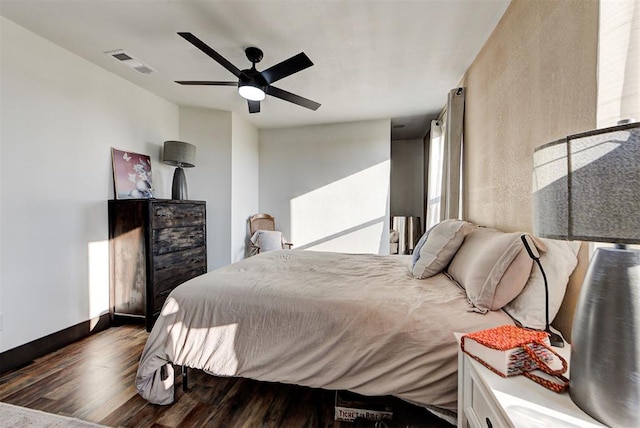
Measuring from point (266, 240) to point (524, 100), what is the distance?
3354mm

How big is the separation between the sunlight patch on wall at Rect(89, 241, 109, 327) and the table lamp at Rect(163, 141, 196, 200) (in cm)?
92

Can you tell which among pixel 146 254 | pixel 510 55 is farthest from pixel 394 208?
pixel 146 254

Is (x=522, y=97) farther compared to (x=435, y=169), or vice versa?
(x=435, y=169)

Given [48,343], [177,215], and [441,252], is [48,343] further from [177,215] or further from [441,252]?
[441,252]

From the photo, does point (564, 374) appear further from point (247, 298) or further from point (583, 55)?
point (247, 298)

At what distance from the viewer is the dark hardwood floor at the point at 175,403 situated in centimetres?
148

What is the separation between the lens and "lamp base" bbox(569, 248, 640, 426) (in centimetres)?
58

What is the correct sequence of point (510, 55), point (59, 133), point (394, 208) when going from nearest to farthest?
1. point (510, 55)
2. point (59, 133)
3. point (394, 208)

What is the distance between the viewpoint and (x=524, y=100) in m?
1.61

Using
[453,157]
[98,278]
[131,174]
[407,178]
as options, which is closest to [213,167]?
[131,174]

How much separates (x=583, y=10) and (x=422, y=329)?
1.47 metres

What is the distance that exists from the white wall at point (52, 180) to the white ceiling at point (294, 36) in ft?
0.78

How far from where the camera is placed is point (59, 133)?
7.84 ft

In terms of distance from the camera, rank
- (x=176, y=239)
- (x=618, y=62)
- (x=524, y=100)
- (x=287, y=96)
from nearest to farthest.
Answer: (x=618, y=62) < (x=524, y=100) < (x=287, y=96) < (x=176, y=239)
